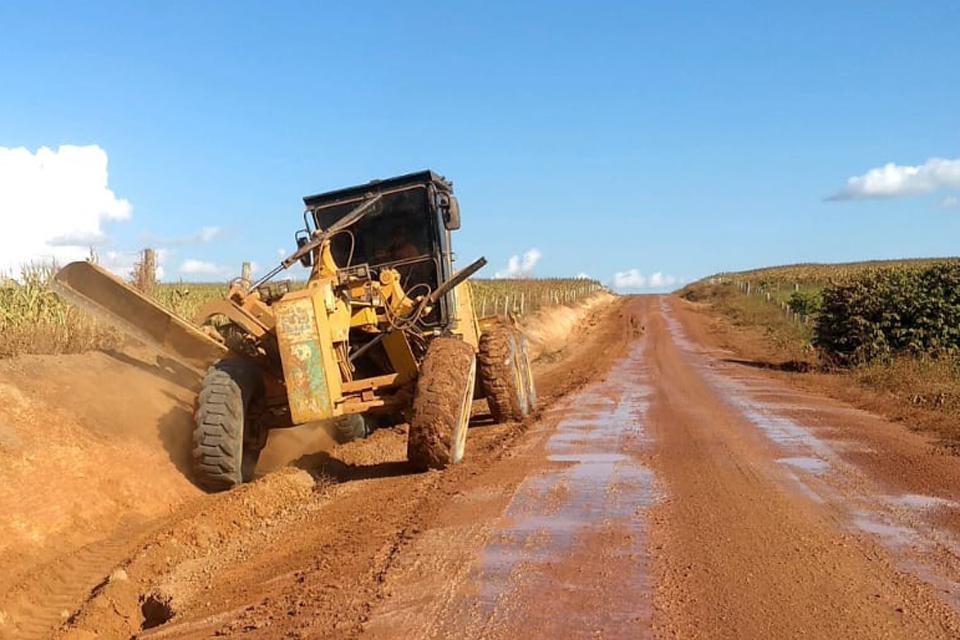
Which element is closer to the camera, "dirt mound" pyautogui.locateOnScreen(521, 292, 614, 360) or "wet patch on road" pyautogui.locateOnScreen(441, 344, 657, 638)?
"wet patch on road" pyautogui.locateOnScreen(441, 344, 657, 638)

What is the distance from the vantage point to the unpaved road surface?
448cm

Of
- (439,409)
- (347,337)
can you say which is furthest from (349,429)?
(439,409)

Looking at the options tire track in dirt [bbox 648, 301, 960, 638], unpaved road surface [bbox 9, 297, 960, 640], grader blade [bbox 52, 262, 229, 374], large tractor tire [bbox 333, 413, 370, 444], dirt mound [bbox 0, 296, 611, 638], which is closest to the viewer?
tire track in dirt [bbox 648, 301, 960, 638]

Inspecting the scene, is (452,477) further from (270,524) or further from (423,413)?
(270,524)

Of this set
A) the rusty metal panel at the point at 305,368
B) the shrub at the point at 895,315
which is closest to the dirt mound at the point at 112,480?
the rusty metal panel at the point at 305,368

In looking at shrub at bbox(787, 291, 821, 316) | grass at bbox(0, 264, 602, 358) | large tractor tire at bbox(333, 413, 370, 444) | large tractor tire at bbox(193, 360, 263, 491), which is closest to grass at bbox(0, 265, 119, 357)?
grass at bbox(0, 264, 602, 358)

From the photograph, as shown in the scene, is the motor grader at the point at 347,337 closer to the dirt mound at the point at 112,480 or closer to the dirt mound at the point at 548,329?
the dirt mound at the point at 112,480

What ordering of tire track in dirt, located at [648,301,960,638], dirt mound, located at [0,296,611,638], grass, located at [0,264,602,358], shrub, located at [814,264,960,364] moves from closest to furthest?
tire track in dirt, located at [648,301,960,638] < dirt mound, located at [0,296,611,638] < grass, located at [0,264,602,358] < shrub, located at [814,264,960,364]

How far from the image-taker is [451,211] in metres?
10.7

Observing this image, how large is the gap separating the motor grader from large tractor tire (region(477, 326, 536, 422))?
0.02m

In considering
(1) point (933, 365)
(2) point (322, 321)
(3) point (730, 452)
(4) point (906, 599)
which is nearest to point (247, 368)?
(2) point (322, 321)

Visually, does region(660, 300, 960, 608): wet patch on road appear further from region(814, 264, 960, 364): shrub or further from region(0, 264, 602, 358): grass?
region(0, 264, 602, 358): grass

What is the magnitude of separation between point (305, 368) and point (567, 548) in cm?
346

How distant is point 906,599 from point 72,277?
8.12 m
